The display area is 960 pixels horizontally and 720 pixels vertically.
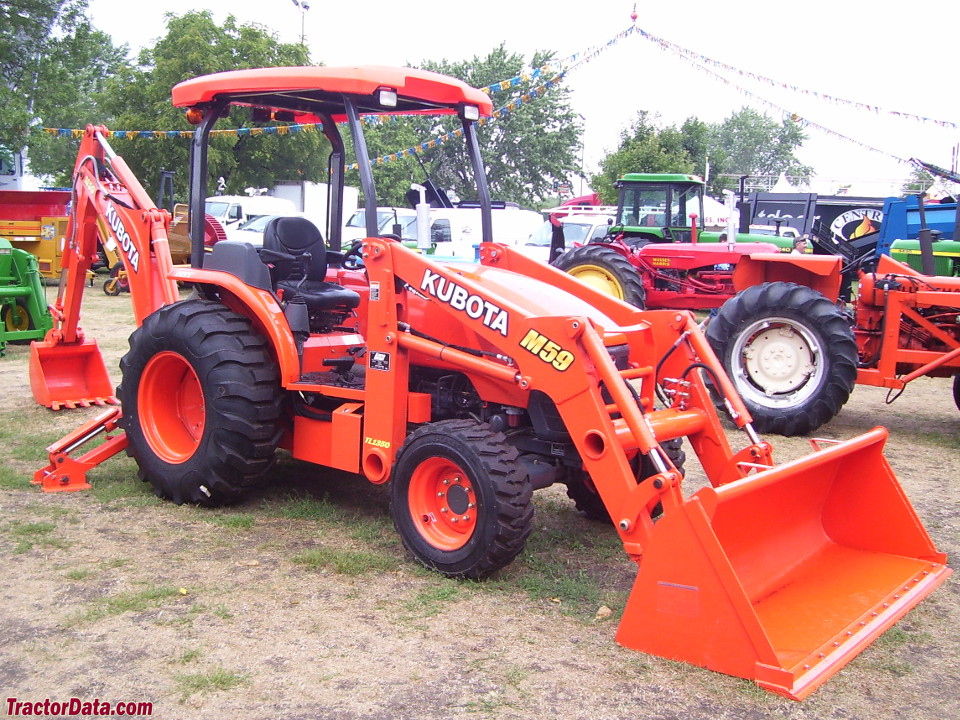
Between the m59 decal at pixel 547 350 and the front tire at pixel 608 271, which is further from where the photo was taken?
the front tire at pixel 608 271

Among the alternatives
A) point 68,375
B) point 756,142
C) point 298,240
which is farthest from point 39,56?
point 756,142

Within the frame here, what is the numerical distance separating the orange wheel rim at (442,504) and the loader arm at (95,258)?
94.7 inches

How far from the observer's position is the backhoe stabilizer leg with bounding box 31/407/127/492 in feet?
18.7

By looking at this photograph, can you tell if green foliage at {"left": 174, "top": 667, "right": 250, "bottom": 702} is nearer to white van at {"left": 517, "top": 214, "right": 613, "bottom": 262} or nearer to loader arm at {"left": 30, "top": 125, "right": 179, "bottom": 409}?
loader arm at {"left": 30, "top": 125, "right": 179, "bottom": 409}

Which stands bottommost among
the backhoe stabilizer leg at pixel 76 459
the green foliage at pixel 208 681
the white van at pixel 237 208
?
the green foliage at pixel 208 681

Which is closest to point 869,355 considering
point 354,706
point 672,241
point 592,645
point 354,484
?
point 354,484

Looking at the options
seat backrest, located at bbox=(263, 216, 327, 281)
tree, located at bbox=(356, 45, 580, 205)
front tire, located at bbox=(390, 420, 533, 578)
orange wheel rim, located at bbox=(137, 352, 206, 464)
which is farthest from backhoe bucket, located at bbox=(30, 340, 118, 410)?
tree, located at bbox=(356, 45, 580, 205)

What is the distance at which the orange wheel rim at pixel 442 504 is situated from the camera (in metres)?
4.41

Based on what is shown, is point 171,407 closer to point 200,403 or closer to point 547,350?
point 200,403

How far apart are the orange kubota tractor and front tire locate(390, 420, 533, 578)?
0.01 meters

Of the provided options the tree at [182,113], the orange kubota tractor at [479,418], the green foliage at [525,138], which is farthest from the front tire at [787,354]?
the green foliage at [525,138]

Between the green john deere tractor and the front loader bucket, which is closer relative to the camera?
the front loader bucket

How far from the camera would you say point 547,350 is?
4.21 metres

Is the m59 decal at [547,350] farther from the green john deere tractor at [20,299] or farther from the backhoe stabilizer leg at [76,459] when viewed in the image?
the green john deere tractor at [20,299]
